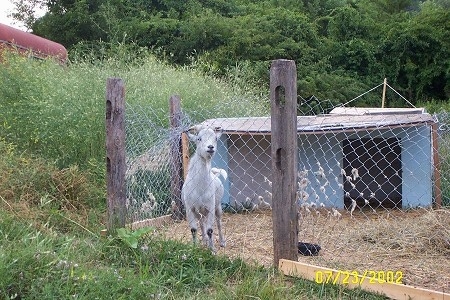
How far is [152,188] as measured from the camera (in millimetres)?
7480

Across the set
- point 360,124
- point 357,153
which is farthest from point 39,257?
point 357,153

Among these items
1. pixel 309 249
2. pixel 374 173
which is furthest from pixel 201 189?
pixel 374 173

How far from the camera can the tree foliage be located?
19375mm

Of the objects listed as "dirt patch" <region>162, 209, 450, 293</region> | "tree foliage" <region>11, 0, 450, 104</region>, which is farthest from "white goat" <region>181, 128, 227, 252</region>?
"tree foliage" <region>11, 0, 450, 104</region>

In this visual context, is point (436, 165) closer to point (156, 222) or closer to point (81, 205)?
point (156, 222)

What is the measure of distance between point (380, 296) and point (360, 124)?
12.2 feet

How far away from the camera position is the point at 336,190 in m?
8.44

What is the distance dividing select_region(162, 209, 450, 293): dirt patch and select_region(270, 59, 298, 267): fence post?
51 cm

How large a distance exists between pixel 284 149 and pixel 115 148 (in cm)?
161

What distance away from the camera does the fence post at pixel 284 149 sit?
177 inches

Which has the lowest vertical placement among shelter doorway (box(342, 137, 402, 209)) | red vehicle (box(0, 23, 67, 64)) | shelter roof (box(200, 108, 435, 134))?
shelter doorway (box(342, 137, 402, 209))

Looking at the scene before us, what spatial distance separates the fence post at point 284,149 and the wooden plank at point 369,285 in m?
0.14

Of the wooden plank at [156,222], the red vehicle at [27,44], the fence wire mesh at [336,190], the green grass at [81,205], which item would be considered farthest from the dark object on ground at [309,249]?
the red vehicle at [27,44]
